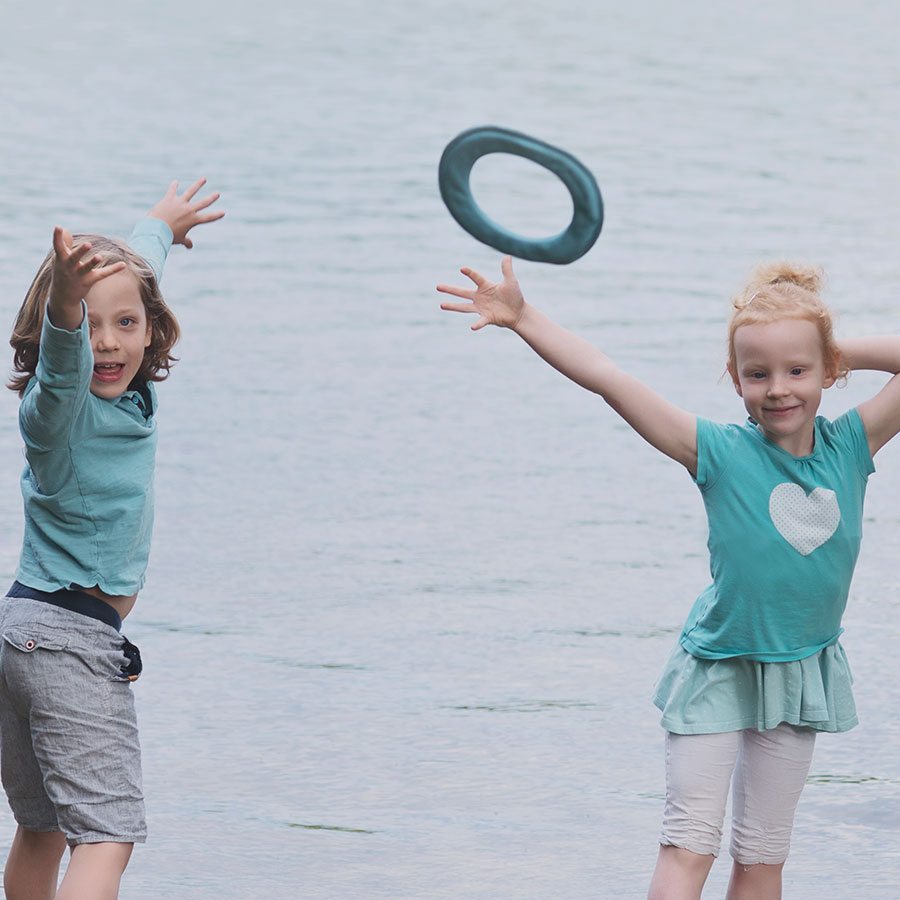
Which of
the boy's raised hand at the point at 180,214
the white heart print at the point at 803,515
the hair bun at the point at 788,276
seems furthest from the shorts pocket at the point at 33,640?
the hair bun at the point at 788,276

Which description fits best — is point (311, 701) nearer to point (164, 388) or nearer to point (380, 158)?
point (164, 388)

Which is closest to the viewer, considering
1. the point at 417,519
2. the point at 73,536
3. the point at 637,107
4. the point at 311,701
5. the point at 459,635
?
the point at 73,536

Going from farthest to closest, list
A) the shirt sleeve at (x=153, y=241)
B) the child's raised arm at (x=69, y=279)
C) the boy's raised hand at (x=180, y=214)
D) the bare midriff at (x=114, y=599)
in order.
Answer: the boy's raised hand at (x=180, y=214) < the shirt sleeve at (x=153, y=241) < the bare midriff at (x=114, y=599) < the child's raised arm at (x=69, y=279)

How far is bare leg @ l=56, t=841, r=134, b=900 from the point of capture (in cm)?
277

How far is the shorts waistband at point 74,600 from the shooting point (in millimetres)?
2857

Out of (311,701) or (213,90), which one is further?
(213,90)

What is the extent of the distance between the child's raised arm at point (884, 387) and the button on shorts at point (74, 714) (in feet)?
3.99

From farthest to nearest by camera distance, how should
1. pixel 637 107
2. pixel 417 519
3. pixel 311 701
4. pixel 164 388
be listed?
pixel 637 107
pixel 164 388
pixel 417 519
pixel 311 701

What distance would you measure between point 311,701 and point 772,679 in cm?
151

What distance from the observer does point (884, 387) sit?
3012 mm

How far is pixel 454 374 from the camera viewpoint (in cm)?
723

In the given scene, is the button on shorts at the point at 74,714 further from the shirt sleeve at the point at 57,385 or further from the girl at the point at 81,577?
the shirt sleeve at the point at 57,385

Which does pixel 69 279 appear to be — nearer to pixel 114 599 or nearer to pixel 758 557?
pixel 114 599

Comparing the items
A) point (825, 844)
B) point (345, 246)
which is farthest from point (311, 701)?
point (345, 246)
